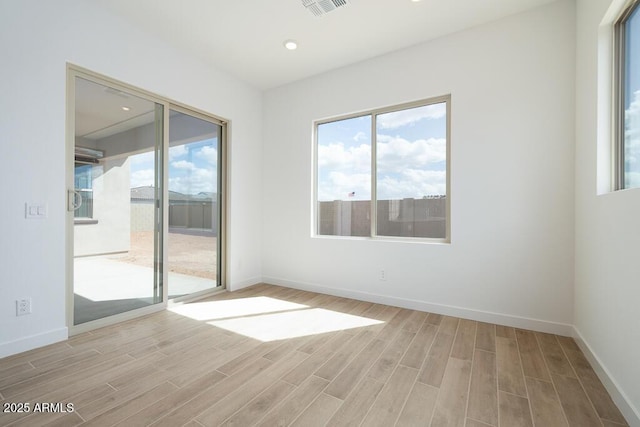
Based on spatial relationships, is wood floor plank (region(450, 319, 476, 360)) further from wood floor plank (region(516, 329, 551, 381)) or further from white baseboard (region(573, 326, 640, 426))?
white baseboard (region(573, 326, 640, 426))

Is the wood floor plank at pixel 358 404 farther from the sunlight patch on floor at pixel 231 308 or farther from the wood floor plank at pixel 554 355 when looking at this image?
the sunlight patch on floor at pixel 231 308

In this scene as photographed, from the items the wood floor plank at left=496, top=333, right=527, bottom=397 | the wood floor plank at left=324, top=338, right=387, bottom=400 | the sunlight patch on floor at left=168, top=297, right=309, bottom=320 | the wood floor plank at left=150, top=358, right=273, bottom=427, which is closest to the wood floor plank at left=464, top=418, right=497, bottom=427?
the wood floor plank at left=496, top=333, right=527, bottom=397

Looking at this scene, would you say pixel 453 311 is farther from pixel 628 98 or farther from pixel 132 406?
pixel 132 406

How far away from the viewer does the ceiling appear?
8.43 ft

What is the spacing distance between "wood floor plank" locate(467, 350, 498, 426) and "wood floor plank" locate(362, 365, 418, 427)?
353 millimetres

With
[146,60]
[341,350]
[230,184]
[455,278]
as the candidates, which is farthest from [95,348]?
[455,278]

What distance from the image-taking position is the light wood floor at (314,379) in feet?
4.99

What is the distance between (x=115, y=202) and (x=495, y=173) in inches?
150

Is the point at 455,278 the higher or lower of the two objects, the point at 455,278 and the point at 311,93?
the lower

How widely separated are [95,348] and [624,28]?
4.50m

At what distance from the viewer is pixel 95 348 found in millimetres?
2256

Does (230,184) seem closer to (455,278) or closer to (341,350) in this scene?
(341,350)

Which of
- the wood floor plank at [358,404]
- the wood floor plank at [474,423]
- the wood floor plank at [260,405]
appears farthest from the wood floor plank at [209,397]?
the wood floor plank at [474,423]

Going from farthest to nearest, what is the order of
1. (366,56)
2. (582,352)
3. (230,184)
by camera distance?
(230,184) → (366,56) → (582,352)
